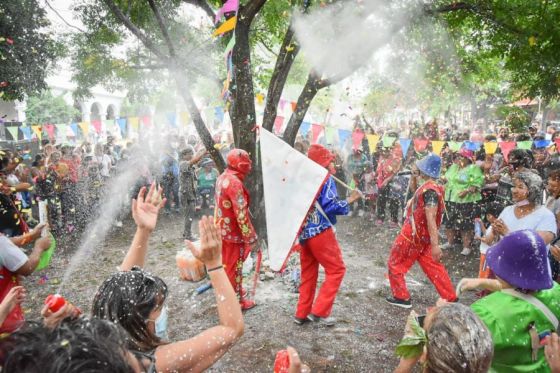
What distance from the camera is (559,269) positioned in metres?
3.99

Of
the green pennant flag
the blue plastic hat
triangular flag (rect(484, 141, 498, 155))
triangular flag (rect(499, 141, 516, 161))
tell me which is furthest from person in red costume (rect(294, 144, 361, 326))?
the green pennant flag

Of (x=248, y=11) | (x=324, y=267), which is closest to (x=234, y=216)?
(x=324, y=267)

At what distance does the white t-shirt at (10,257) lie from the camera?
2.77 m

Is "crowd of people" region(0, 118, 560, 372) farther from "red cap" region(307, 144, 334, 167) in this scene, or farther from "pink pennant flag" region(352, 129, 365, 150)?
"pink pennant flag" region(352, 129, 365, 150)

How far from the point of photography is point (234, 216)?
4.34 metres

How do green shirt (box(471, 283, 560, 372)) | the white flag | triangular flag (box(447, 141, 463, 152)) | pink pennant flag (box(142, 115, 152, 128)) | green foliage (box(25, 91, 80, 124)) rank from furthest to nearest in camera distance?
green foliage (box(25, 91, 80, 124))
pink pennant flag (box(142, 115, 152, 128))
triangular flag (box(447, 141, 463, 152))
the white flag
green shirt (box(471, 283, 560, 372))

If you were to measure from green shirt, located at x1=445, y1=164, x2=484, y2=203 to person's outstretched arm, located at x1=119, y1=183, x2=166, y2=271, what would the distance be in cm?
598

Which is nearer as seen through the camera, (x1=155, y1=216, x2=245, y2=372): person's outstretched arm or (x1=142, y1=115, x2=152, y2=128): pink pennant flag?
(x1=155, y1=216, x2=245, y2=372): person's outstretched arm

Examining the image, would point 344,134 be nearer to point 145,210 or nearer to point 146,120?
point 146,120

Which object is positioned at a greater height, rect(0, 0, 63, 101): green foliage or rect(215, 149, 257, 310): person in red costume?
rect(0, 0, 63, 101): green foliage

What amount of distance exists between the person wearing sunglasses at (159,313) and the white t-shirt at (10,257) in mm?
1617

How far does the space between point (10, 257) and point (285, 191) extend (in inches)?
92.1

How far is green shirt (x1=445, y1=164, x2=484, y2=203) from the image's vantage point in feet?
22.4

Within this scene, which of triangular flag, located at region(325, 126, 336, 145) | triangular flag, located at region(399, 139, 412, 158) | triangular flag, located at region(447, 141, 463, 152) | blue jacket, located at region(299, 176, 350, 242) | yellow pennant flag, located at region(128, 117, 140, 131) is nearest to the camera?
blue jacket, located at region(299, 176, 350, 242)
